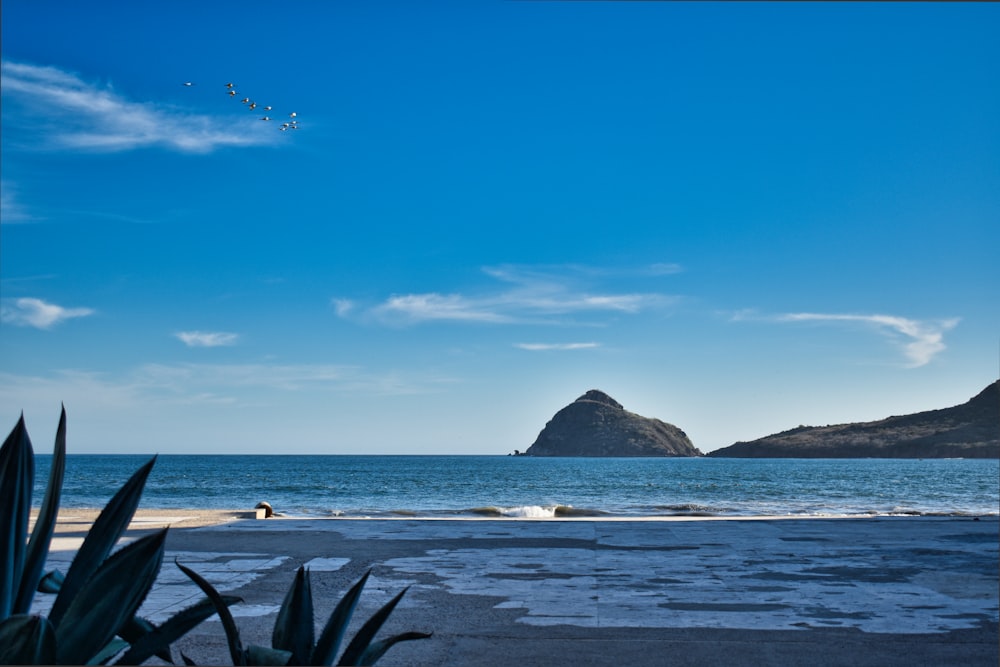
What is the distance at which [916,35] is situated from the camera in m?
1.91

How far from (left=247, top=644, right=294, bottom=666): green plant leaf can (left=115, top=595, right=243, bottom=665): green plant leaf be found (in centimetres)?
17

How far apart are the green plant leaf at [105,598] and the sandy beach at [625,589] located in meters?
2.78

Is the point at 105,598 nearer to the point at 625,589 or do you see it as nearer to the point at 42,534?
the point at 42,534

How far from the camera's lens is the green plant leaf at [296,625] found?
1.74m

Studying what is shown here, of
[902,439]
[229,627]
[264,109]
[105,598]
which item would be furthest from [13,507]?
[902,439]

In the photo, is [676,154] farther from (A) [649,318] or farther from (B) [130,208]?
(A) [649,318]

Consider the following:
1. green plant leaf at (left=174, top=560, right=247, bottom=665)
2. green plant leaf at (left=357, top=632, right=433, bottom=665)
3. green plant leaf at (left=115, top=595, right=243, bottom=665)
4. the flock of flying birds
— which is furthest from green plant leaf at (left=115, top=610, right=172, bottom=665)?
the flock of flying birds

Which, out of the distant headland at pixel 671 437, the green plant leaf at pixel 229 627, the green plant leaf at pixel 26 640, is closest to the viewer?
the green plant leaf at pixel 26 640

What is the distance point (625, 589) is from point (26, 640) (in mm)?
5158

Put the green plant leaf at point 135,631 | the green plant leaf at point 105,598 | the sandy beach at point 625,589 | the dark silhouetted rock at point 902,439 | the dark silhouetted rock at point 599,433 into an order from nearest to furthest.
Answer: the green plant leaf at point 105,598, the green plant leaf at point 135,631, the sandy beach at point 625,589, the dark silhouetted rock at point 902,439, the dark silhouetted rock at point 599,433

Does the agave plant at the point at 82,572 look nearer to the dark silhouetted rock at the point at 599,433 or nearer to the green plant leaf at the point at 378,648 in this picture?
the green plant leaf at the point at 378,648

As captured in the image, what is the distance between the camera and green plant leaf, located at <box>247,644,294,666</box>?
1.56m

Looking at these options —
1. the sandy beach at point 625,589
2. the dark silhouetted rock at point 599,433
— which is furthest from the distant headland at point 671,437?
the sandy beach at point 625,589

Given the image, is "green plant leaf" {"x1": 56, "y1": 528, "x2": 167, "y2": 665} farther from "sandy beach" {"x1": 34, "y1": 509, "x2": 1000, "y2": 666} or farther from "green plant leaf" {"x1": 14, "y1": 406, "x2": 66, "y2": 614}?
"sandy beach" {"x1": 34, "y1": 509, "x2": 1000, "y2": 666}
